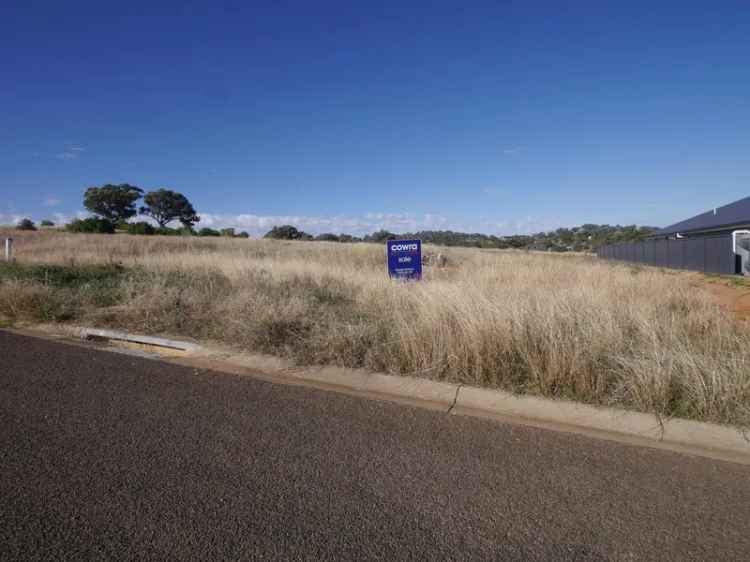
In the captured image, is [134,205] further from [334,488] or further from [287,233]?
[334,488]

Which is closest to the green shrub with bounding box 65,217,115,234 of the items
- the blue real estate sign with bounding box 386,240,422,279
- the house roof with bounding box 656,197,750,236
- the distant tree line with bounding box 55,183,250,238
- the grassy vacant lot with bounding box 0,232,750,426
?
the distant tree line with bounding box 55,183,250,238

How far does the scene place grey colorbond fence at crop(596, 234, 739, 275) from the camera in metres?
23.0

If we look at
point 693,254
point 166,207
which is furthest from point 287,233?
point 693,254

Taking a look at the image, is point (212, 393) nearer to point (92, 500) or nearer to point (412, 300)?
point (92, 500)

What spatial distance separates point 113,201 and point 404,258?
71.6 meters

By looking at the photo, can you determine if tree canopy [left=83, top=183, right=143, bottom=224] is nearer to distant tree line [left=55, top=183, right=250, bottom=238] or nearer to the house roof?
distant tree line [left=55, top=183, right=250, bottom=238]

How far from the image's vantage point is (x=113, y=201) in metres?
69.5

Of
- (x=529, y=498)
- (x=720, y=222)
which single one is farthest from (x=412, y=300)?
(x=720, y=222)

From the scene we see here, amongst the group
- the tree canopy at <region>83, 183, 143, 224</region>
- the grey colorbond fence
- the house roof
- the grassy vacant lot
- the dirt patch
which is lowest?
the dirt patch

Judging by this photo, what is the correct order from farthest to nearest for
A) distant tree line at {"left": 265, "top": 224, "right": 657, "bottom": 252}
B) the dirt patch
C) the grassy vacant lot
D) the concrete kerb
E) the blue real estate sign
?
1. distant tree line at {"left": 265, "top": 224, "right": 657, "bottom": 252}
2. the blue real estate sign
3. the dirt patch
4. the grassy vacant lot
5. the concrete kerb

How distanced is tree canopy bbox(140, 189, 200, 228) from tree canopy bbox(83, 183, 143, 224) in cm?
195

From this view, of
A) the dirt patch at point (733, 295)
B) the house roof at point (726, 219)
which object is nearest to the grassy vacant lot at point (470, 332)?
the dirt patch at point (733, 295)

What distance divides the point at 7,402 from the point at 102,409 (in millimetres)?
972

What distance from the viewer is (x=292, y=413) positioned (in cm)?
413
